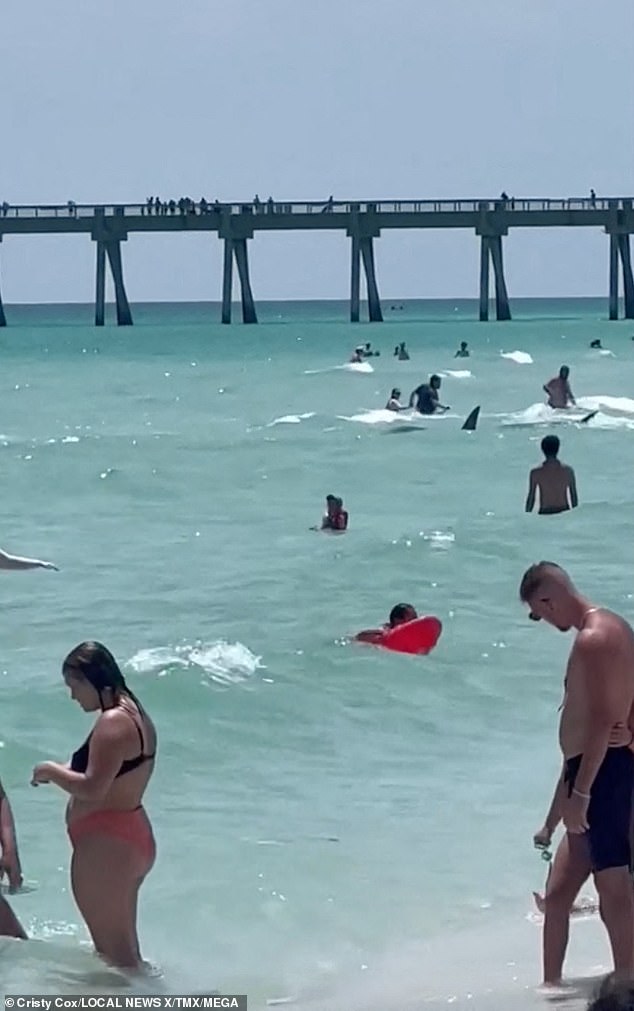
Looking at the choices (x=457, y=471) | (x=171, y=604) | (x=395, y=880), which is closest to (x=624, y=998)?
(x=395, y=880)

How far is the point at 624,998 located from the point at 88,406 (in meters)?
38.8

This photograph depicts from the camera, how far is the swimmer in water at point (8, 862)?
649 cm

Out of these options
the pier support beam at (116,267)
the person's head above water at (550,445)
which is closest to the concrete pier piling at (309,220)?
the pier support beam at (116,267)

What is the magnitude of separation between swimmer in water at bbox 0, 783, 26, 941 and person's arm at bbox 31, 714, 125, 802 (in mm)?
542

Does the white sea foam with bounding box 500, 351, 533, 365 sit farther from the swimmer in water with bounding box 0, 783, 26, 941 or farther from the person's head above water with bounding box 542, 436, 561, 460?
the swimmer in water with bounding box 0, 783, 26, 941

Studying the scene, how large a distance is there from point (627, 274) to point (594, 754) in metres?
68.7

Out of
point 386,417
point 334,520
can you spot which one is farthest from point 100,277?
point 334,520

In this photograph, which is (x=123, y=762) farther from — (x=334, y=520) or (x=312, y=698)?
(x=334, y=520)

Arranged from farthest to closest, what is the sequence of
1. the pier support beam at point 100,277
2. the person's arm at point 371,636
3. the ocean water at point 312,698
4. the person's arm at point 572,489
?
the pier support beam at point 100,277 → the person's arm at point 572,489 → the person's arm at point 371,636 → the ocean water at point 312,698

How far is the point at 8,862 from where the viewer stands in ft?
21.5

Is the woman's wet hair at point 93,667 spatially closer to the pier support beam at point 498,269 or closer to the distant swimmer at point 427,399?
the distant swimmer at point 427,399

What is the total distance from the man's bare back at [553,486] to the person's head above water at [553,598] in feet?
40.4

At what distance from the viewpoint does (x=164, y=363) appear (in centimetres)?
5862

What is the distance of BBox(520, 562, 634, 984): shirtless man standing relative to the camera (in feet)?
18.3
